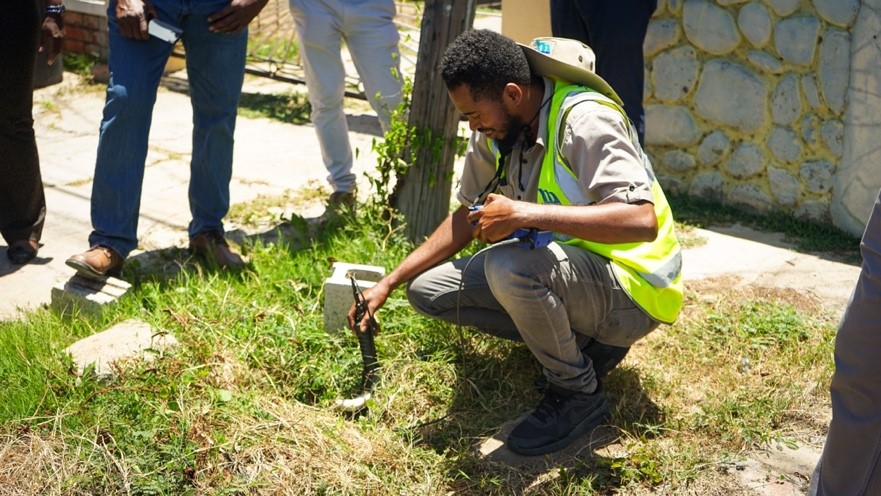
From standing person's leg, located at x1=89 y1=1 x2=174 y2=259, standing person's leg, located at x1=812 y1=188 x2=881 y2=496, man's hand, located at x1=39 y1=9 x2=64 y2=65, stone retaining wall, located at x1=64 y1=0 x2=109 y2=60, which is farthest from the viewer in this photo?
stone retaining wall, located at x1=64 y1=0 x2=109 y2=60

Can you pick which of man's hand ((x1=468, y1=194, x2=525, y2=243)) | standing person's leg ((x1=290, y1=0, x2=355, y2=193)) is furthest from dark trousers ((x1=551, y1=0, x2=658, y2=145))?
man's hand ((x1=468, y1=194, x2=525, y2=243))

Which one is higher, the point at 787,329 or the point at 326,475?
the point at 787,329

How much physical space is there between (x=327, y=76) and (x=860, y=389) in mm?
3265

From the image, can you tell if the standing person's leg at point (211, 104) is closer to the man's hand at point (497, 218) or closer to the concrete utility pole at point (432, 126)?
the concrete utility pole at point (432, 126)

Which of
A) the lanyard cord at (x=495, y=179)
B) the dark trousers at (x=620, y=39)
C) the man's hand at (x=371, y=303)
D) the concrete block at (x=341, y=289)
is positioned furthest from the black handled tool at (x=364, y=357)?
the dark trousers at (x=620, y=39)

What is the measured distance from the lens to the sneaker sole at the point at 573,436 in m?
3.16

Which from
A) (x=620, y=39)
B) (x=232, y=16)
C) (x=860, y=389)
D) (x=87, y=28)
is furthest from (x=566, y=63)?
(x=87, y=28)

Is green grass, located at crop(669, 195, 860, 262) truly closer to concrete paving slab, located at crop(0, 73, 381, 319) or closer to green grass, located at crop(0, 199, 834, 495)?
green grass, located at crop(0, 199, 834, 495)

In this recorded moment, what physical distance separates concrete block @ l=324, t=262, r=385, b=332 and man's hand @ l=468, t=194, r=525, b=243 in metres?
0.89

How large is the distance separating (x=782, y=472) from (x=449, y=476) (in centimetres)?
106

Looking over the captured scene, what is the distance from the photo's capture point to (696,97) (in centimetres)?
529

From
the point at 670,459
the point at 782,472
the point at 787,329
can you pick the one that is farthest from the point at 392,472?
the point at 787,329

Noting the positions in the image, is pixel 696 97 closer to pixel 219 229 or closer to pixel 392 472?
pixel 219 229

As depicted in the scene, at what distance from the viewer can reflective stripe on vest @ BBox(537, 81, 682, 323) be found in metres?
3.01
